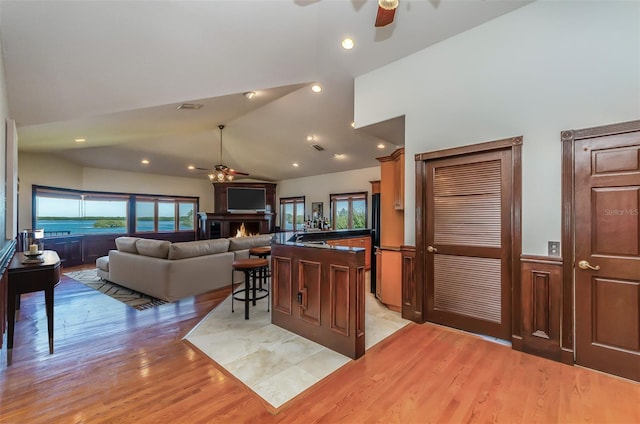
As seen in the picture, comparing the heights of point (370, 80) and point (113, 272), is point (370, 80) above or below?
above

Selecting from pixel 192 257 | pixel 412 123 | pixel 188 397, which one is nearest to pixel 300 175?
pixel 192 257

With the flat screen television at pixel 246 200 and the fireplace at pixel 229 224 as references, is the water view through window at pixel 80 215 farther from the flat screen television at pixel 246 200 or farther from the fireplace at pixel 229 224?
the flat screen television at pixel 246 200

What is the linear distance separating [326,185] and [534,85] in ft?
22.2

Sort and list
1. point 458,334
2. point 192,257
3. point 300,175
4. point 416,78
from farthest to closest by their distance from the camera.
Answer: point 300,175
point 192,257
point 416,78
point 458,334

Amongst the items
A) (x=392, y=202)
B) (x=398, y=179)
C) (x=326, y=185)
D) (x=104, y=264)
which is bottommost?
(x=104, y=264)

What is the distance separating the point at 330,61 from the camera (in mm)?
3770

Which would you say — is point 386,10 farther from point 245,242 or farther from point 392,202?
point 245,242

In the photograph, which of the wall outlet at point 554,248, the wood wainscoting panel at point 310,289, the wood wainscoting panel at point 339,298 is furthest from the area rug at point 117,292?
the wall outlet at point 554,248

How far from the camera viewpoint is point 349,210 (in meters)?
8.45

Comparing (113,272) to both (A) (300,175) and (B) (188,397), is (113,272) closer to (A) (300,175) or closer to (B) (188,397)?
(B) (188,397)

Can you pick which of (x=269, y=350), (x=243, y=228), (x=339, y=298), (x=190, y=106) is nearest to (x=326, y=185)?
(x=243, y=228)

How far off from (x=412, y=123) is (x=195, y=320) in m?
3.71

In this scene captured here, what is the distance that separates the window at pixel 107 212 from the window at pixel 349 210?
5.49 m

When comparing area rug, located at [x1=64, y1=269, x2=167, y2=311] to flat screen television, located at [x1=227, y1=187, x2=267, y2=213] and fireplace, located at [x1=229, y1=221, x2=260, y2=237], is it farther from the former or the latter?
flat screen television, located at [x1=227, y1=187, x2=267, y2=213]
